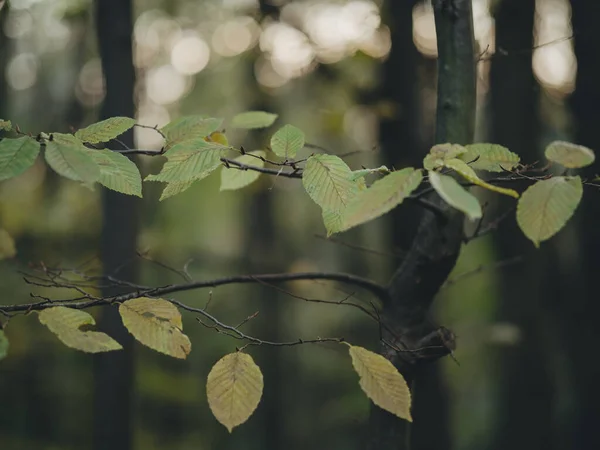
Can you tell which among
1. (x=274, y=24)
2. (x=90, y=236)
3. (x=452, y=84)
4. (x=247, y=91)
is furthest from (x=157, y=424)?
(x=452, y=84)

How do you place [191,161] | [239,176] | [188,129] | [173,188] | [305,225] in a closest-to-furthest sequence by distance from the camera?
[191,161], [173,188], [188,129], [239,176], [305,225]

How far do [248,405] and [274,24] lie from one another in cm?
412

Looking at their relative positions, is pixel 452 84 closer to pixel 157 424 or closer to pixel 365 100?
pixel 365 100

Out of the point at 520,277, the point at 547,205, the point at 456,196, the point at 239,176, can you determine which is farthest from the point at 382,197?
the point at 520,277

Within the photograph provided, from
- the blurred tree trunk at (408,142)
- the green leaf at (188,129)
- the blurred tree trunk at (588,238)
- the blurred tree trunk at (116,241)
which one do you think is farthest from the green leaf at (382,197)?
the blurred tree trunk at (588,238)

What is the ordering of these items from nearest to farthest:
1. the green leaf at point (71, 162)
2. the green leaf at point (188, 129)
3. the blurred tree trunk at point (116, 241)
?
the green leaf at point (71, 162) → the green leaf at point (188, 129) → the blurred tree trunk at point (116, 241)

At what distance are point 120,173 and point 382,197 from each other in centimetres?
67

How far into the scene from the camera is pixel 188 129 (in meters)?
1.41

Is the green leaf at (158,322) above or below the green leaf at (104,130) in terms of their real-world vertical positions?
below

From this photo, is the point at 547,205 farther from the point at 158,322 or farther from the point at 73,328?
the point at 73,328

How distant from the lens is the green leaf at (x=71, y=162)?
92cm

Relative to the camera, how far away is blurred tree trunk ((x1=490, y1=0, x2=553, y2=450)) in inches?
164

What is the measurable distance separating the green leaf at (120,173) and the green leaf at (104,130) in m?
0.08

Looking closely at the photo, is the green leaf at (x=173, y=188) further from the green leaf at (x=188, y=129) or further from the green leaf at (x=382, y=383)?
the green leaf at (x=382, y=383)
